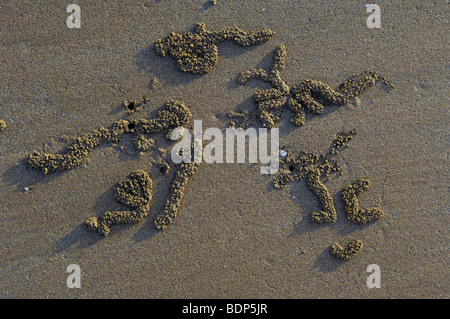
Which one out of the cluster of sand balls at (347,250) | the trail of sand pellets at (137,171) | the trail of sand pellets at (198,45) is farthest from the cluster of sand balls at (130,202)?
the cluster of sand balls at (347,250)

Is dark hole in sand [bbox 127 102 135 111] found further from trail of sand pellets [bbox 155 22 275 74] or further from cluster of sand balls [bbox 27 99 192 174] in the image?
trail of sand pellets [bbox 155 22 275 74]

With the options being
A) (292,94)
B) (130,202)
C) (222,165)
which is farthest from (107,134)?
(292,94)

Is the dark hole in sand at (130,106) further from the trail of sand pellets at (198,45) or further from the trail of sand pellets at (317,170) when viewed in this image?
the trail of sand pellets at (317,170)

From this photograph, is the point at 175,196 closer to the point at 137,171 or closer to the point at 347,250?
the point at 137,171

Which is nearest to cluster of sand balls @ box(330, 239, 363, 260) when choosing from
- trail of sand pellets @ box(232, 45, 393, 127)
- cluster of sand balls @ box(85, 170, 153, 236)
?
trail of sand pellets @ box(232, 45, 393, 127)
